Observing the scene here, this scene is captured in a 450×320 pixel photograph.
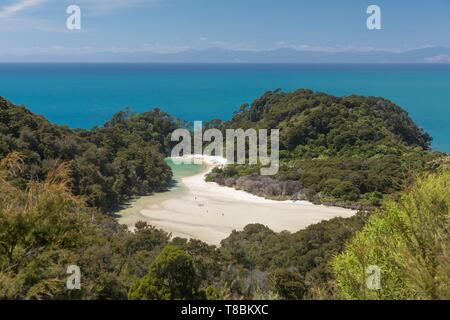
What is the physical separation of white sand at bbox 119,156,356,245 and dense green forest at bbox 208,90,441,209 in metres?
1.86

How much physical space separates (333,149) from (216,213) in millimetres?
17993

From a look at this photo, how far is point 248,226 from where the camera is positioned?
2439 cm

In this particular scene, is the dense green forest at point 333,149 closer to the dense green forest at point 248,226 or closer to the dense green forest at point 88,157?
the dense green forest at point 248,226

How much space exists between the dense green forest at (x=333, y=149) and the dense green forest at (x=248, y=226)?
0.15m

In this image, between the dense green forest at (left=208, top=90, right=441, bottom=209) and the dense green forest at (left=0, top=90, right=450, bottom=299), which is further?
the dense green forest at (left=208, top=90, right=441, bottom=209)

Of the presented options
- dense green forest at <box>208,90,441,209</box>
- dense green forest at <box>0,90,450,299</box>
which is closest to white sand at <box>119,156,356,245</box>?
dense green forest at <box>0,90,450,299</box>

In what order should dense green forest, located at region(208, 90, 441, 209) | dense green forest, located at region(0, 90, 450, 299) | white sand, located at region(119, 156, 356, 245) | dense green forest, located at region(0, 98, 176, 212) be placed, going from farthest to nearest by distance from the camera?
dense green forest, located at region(208, 90, 441, 209) → dense green forest, located at region(0, 98, 176, 212) → white sand, located at region(119, 156, 356, 245) → dense green forest, located at region(0, 90, 450, 299)

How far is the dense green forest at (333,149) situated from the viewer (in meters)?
33.7

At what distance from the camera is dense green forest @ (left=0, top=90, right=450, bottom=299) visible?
8203 mm

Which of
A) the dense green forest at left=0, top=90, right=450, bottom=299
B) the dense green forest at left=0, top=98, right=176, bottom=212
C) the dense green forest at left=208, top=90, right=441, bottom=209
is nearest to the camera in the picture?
the dense green forest at left=0, top=90, right=450, bottom=299

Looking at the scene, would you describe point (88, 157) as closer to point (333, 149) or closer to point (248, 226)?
point (248, 226)

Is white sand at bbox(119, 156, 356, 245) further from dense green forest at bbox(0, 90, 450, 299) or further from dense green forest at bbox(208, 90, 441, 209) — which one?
dense green forest at bbox(208, 90, 441, 209)

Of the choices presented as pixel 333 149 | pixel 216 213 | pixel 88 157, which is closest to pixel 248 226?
pixel 216 213

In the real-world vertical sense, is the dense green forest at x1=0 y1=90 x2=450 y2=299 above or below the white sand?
above
